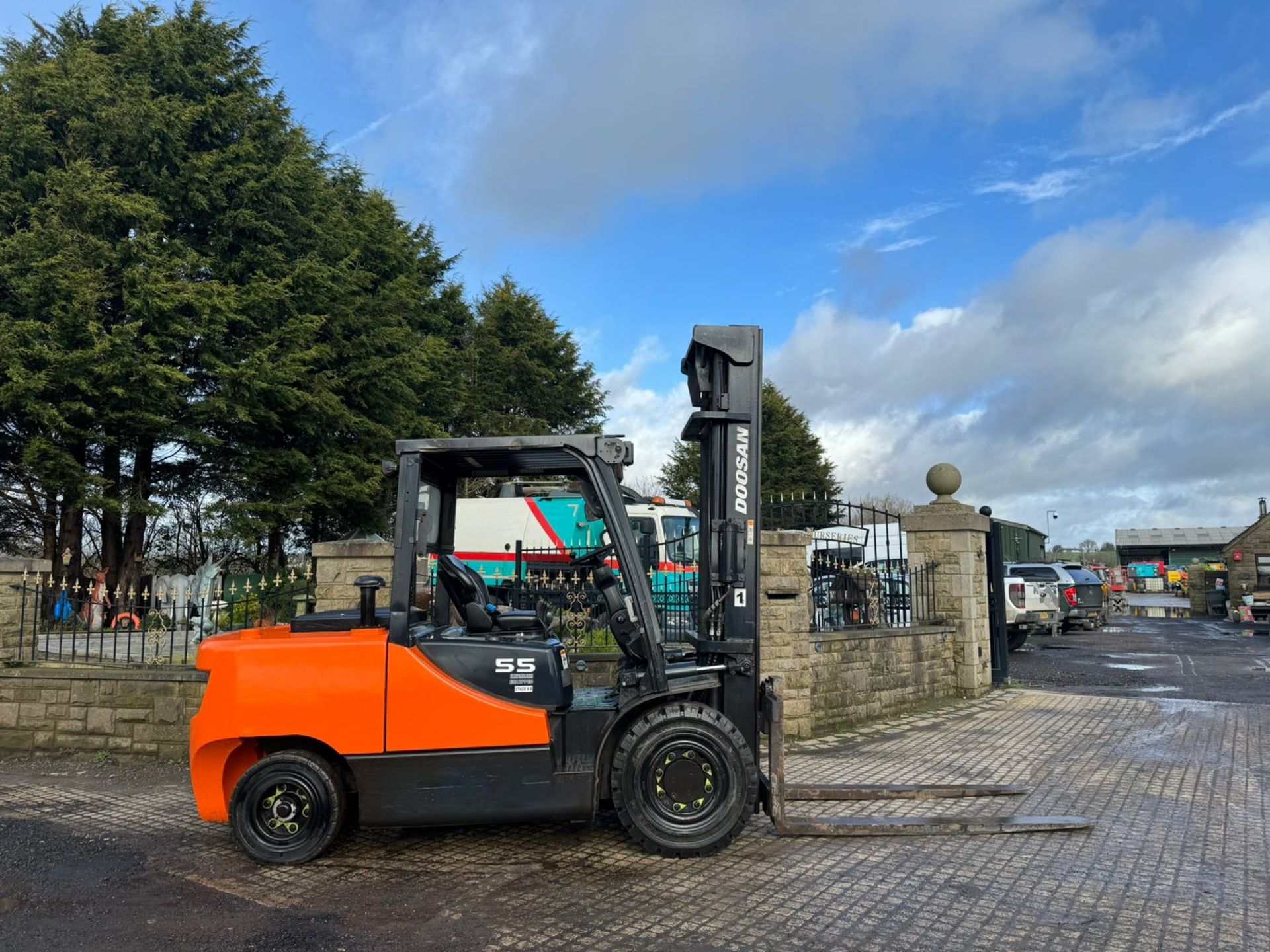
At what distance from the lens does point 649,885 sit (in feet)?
15.4

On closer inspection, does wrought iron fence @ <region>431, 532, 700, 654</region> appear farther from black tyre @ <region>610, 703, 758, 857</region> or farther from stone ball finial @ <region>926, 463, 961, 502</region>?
stone ball finial @ <region>926, 463, 961, 502</region>

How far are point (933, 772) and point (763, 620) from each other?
2113 mm

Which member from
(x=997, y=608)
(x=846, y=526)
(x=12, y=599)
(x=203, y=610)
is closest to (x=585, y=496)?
(x=203, y=610)

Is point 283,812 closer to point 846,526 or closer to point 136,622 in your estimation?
point 136,622

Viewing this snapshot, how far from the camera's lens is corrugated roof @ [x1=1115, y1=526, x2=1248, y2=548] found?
86.8m

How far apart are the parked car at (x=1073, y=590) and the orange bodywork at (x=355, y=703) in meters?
21.7

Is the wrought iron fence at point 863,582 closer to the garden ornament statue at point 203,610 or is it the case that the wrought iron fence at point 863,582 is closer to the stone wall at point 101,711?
the garden ornament statue at point 203,610

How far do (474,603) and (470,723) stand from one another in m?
0.78

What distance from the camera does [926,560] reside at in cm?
1229

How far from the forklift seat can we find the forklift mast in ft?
3.87

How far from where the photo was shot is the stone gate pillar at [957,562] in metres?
11.9

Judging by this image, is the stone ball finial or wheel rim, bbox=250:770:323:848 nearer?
wheel rim, bbox=250:770:323:848

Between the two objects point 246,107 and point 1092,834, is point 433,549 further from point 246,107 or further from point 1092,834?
point 246,107

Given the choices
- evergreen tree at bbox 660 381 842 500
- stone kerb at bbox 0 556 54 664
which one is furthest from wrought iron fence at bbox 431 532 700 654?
evergreen tree at bbox 660 381 842 500
